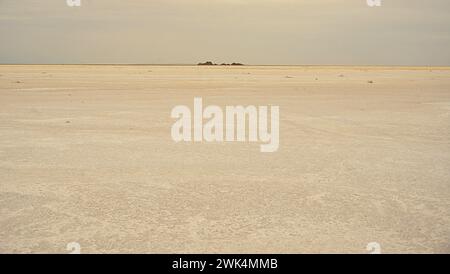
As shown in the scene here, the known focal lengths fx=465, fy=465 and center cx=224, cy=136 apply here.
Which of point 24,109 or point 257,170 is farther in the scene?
point 24,109

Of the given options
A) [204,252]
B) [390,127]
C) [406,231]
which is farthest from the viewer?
[390,127]

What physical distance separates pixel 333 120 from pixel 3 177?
25.0 feet

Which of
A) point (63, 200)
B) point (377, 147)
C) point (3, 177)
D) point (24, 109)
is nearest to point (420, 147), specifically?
point (377, 147)

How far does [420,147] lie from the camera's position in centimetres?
779

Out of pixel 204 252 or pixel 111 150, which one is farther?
pixel 111 150

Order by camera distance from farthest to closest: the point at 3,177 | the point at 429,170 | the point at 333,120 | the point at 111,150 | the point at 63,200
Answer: the point at 333,120, the point at 111,150, the point at 429,170, the point at 3,177, the point at 63,200

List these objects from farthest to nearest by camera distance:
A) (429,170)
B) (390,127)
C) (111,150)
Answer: (390,127)
(111,150)
(429,170)

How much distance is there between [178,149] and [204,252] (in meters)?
4.01

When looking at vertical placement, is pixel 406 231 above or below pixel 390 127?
below
